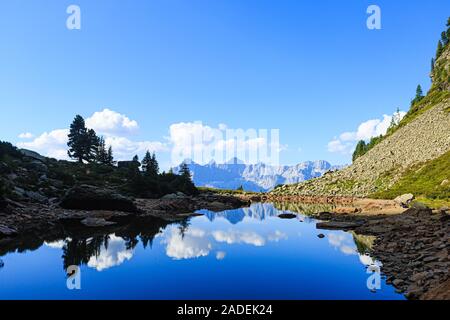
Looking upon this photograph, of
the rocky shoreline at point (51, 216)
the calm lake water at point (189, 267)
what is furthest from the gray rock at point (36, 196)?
the calm lake water at point (189, 267)

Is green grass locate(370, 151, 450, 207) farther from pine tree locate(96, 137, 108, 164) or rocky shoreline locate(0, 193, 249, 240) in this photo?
pine tree locate(96, 137, 108, 164)

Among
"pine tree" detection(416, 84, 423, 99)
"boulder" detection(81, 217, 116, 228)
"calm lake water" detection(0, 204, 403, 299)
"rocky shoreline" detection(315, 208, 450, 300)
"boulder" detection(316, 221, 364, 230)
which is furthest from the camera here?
"pine tree" detection(416, 84, 423, 99)

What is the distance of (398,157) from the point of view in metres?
97.3

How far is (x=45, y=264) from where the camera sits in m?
21.0

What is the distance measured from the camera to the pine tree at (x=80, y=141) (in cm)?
10144

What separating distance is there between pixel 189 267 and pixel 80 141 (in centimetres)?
9182

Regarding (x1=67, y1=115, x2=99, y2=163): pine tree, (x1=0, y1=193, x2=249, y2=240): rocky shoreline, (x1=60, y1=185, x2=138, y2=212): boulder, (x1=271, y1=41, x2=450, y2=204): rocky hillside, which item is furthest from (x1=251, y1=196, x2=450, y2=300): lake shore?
(x1=67, y1=115, x2=99, y2=163): pine tree

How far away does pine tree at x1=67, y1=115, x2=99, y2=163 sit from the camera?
101438 millimetres

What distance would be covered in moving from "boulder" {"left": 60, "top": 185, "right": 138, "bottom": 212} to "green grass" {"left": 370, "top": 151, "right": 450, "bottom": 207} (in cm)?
4549

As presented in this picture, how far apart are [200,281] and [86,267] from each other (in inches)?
313

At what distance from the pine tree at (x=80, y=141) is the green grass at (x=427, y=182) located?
85742mm
